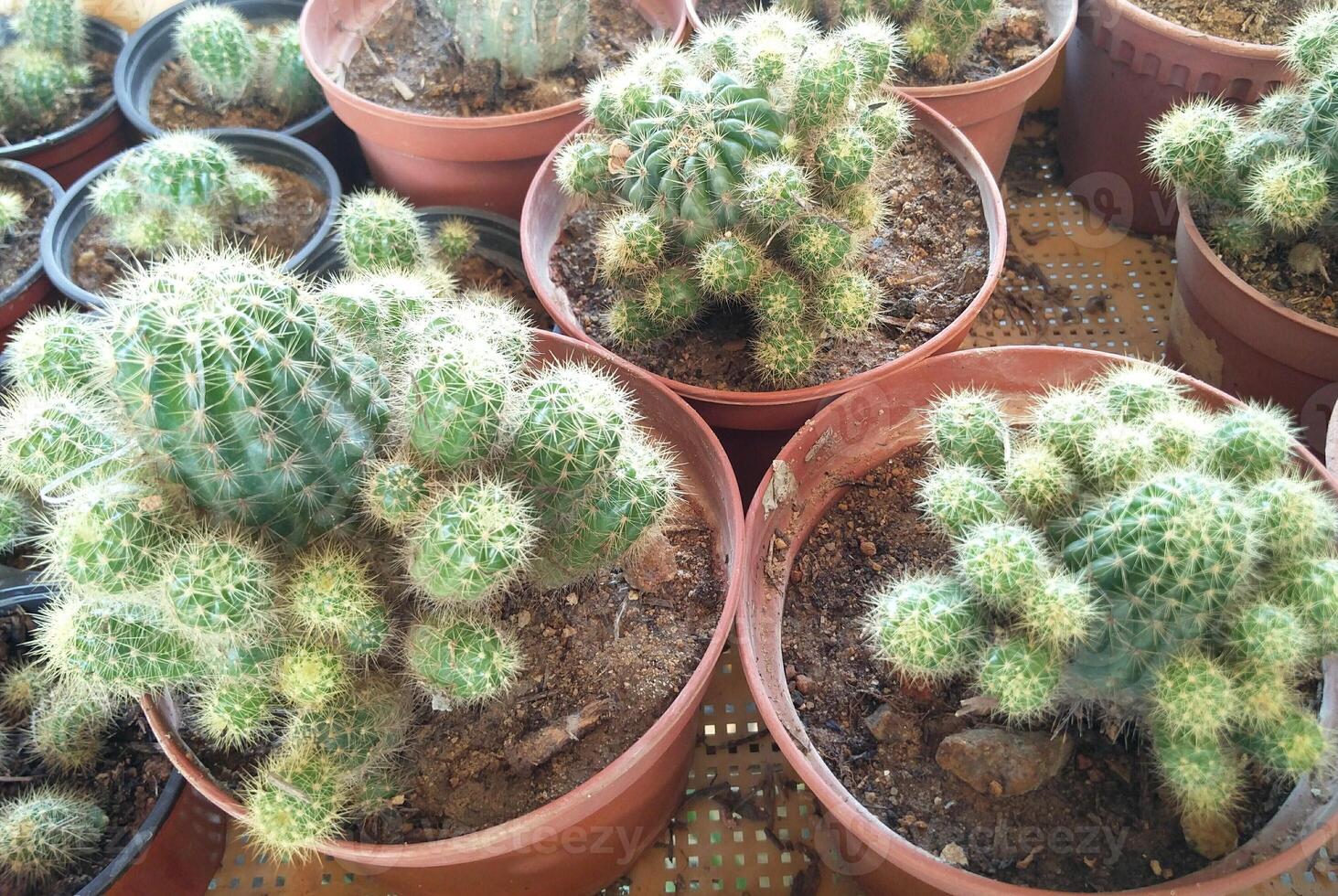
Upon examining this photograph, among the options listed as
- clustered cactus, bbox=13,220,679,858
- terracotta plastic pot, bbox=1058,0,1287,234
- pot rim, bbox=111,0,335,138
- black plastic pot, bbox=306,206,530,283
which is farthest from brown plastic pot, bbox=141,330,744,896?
terracotta plastic pot, bbox=1058,0,1287,234

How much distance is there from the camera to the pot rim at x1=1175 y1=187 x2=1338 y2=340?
1.80 metres

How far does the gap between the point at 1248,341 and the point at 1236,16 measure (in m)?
1.06

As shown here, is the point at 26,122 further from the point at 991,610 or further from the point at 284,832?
the point at 991,610

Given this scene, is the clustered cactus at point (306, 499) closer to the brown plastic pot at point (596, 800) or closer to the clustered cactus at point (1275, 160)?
the brown plastic pot at point (596, 800)

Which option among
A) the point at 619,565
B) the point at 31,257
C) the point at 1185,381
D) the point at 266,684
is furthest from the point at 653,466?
the point at 31,257

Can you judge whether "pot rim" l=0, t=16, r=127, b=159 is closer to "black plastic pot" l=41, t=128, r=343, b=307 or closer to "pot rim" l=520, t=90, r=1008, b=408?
"black plastic pot" l=41, t=128, r=343, b=307

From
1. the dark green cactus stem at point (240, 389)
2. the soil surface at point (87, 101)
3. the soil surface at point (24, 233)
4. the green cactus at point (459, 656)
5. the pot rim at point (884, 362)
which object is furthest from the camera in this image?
the soil surface at point (87, 101)

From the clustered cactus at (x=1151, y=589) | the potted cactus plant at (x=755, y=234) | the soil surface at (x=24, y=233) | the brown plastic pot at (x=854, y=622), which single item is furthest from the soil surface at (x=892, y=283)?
the soil surface at (x=24, y=233)

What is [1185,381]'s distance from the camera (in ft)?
5.25

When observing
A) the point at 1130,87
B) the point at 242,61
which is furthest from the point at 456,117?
the point at 1130,87

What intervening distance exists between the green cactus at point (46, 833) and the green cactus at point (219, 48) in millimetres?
1810

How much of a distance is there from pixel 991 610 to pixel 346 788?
3.04 feet

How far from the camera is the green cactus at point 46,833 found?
147 cm

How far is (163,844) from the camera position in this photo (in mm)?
1591
